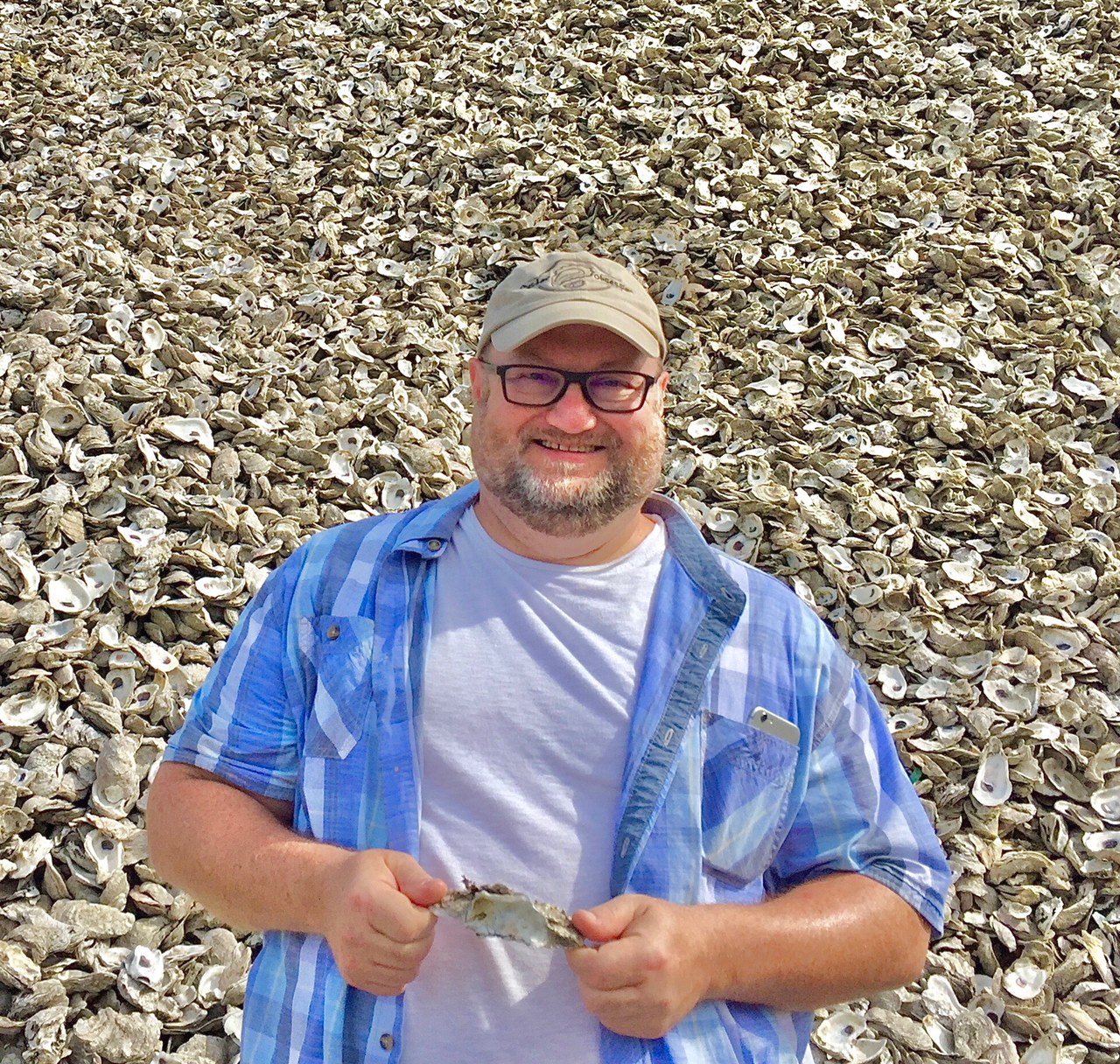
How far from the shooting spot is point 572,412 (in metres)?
1.92

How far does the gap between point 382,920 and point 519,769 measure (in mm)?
381

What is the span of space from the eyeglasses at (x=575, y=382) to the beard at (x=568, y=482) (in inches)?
2.5

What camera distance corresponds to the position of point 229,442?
4.02m

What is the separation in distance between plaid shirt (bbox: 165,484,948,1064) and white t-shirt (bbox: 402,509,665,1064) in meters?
0.04

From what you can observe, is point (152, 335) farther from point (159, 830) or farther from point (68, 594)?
point (159, 830)

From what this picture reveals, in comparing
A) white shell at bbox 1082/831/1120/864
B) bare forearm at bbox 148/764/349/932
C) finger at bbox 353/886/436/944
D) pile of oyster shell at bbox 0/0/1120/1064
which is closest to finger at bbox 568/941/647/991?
finger at bbox 353/886/436/944

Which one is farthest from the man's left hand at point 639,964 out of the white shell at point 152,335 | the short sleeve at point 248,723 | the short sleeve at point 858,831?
the white shell at point 152,335

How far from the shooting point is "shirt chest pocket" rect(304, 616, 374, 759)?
1730 millimetres

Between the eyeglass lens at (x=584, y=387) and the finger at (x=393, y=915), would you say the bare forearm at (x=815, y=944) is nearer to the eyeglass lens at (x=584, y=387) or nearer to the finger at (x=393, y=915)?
the finger at (x=393, y=915)

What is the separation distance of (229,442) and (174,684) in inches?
47.6

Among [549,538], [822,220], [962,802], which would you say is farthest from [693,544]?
[822,220]

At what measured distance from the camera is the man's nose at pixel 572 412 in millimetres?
1909

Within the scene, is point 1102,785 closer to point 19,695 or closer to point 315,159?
point 19,695

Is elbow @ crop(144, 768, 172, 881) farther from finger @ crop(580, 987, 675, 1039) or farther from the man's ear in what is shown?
the man's ear
